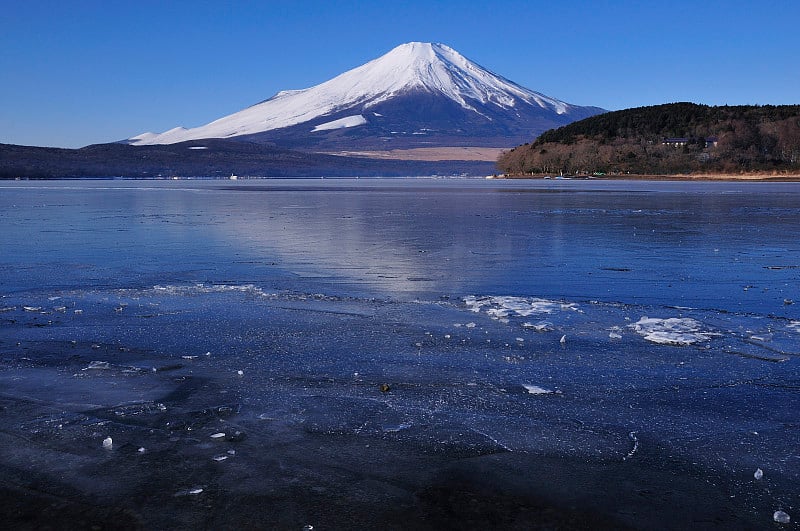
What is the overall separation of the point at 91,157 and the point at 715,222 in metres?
142

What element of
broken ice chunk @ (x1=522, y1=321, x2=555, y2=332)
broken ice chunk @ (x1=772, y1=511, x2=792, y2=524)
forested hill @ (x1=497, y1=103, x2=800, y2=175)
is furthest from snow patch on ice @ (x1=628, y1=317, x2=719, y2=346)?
forested hill @ (x1=497, y1=103, x2=800, y2=175)

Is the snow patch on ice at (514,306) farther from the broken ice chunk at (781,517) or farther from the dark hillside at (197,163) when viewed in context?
the dark hillside at (197,163)

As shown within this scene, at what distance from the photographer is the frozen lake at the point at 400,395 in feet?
10.7

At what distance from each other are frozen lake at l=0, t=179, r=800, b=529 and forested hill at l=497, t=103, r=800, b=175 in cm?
8590

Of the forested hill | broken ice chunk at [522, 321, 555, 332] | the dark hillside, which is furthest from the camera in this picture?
the dark hillside

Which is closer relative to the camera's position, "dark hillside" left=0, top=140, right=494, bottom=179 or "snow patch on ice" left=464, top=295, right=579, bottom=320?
"snow patch on ice" left=464, top=295, right=579, bottom=320

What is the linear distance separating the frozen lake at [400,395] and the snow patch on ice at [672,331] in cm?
4

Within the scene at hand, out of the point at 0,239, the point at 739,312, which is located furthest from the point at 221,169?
the point at 739,312

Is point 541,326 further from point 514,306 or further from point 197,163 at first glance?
point 197,163

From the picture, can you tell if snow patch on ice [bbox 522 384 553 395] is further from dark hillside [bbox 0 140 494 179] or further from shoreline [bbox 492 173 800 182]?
dark hillside [bbox 0 140 494 179]

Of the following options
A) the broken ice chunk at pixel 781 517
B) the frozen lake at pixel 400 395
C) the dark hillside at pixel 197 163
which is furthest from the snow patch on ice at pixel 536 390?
the dark hillside at pixel 197 163

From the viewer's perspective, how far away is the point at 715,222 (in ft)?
61.0

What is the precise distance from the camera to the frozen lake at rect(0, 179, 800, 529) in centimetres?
327

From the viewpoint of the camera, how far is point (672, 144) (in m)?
98.9
